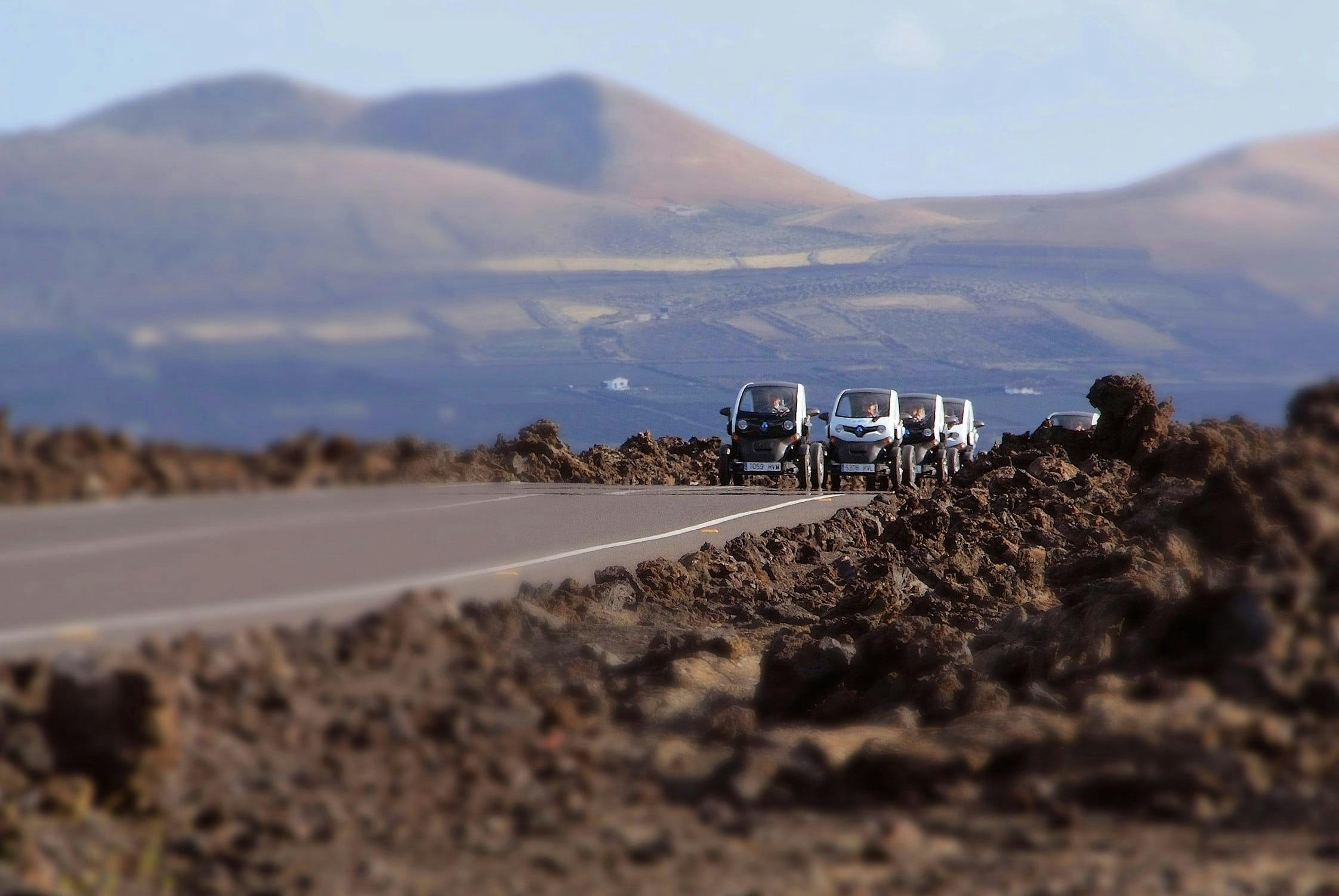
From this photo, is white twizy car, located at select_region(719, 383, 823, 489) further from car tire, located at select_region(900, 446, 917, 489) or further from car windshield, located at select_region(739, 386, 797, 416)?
car tire, located at select_region(900, 446, 917, 489)

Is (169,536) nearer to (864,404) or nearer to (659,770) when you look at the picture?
(659,770)

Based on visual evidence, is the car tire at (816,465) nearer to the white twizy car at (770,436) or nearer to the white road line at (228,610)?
the white twizy car at (770,436)

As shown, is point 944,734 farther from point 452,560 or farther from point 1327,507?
point 452,560

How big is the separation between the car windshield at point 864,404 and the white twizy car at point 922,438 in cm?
39

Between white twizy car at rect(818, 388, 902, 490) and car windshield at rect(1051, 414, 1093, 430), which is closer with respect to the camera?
white twizy car at rect(818, 388, 902, 490)

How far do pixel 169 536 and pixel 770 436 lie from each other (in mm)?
22746

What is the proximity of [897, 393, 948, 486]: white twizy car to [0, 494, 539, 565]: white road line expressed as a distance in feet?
74.2

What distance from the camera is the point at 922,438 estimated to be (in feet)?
93.2

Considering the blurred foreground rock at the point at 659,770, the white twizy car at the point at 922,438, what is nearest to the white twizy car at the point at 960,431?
the white twizy car at the point at 922,438

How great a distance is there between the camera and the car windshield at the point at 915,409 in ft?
94.4

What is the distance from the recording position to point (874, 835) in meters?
4.01

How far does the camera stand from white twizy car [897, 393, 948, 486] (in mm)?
27578

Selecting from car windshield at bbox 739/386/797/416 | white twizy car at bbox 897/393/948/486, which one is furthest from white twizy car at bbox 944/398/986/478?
car windshield at bbox 739/386/797/416

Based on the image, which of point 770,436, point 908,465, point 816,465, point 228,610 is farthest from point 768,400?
point 228,610
